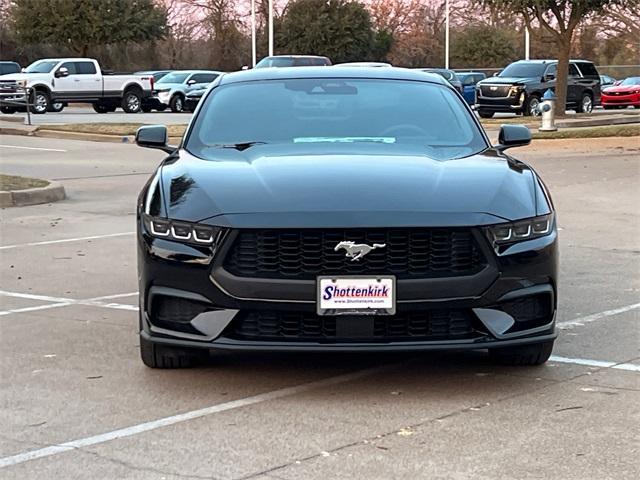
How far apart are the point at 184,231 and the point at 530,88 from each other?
99.1 feet

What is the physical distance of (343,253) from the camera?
5344 millimetres

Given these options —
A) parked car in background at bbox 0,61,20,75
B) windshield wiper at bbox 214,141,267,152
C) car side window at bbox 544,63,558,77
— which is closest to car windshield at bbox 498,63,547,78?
car side window at bbox 544,63,558,77

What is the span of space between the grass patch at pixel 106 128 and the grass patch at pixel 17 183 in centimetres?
971

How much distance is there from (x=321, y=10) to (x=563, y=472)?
203 feet

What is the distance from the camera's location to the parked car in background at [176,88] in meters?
41.0

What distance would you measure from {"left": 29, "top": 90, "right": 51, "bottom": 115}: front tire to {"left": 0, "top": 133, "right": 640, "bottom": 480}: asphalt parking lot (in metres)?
28.9

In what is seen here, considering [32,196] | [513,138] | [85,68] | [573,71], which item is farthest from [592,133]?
[85,68]

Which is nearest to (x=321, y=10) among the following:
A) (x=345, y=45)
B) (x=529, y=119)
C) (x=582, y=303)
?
(x=345, y=45)

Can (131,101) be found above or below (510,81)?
below

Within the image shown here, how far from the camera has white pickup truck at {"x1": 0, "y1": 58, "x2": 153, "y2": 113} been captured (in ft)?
A: 118

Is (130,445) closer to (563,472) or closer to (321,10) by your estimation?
(563,472)

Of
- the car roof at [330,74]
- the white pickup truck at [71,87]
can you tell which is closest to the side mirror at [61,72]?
the white pickup truck at [71,87]

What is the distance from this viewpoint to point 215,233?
5.43m

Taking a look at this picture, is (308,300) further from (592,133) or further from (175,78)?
(175,78)
